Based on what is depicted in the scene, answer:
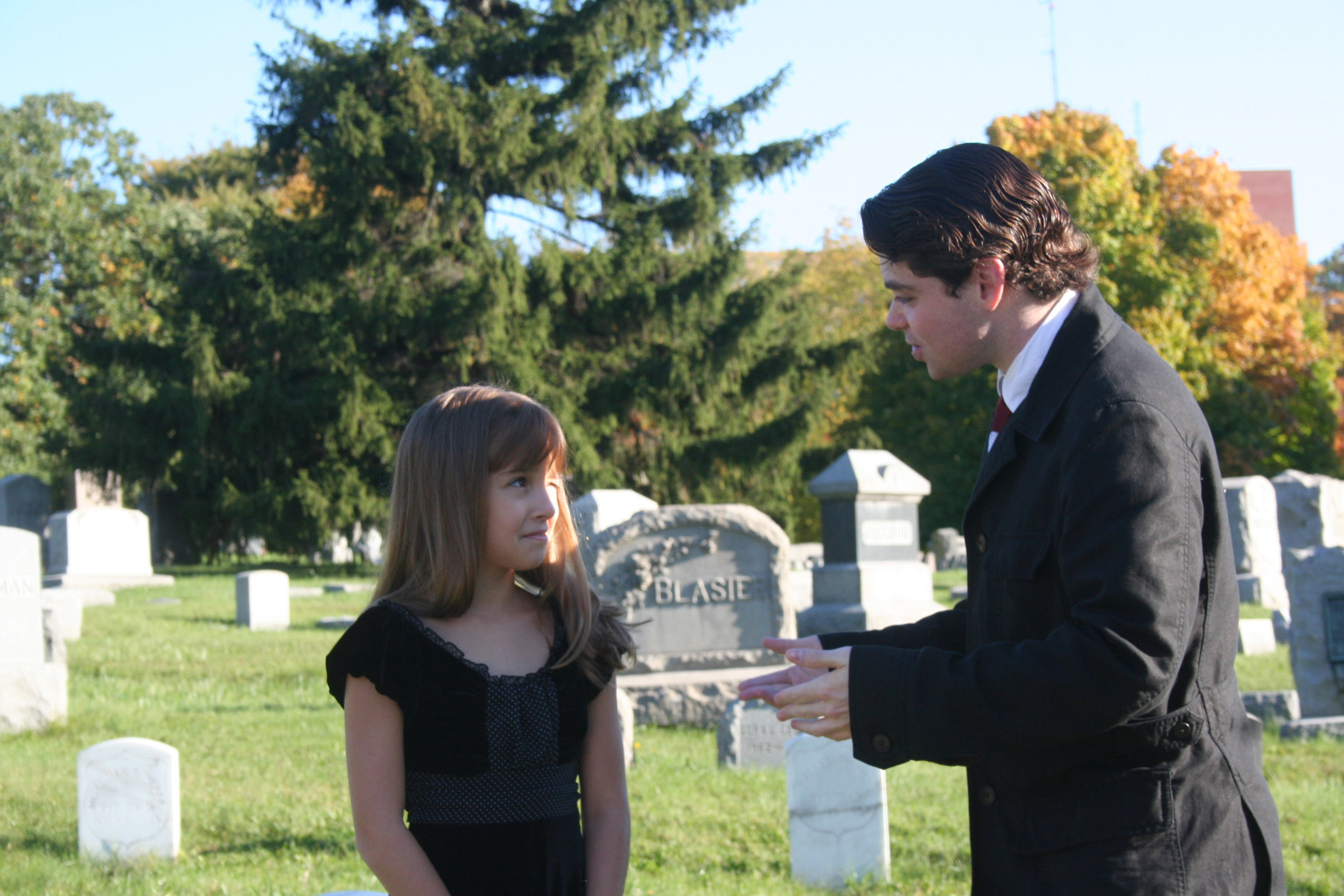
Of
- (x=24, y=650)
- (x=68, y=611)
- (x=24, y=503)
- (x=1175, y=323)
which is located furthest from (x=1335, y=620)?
(x=24, y=503)

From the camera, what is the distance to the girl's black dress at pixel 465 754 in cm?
225

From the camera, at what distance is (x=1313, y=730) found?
743 cm

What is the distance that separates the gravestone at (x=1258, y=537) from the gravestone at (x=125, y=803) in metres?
14.4

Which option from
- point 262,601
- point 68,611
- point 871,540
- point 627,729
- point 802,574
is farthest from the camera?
point 802,574

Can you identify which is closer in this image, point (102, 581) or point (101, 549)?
point (102, 581)

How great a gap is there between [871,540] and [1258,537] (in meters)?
6.92

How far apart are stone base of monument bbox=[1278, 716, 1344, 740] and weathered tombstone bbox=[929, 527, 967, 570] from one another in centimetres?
1779

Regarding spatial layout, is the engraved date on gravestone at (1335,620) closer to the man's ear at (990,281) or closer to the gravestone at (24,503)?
the man's ear at (990,281)

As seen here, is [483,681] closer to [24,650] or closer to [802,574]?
[24,650]

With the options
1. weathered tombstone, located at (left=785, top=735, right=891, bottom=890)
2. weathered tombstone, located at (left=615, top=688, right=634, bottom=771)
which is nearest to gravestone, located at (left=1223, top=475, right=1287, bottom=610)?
weathered tombstone, located at (left=615, top=688, right=634, bottom=771)

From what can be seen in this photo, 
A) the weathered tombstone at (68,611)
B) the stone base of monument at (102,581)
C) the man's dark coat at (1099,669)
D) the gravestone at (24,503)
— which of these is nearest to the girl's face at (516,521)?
the man's dark coat at (1099,669)

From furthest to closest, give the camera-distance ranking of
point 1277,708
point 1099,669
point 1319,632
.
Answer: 1. point 1277,708
2. point 1319,632
3. point 1099,669

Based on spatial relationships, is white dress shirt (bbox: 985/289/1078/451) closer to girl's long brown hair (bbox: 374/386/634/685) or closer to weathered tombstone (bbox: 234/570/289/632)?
girl's long brown hair (bbox: 374/386/634/685)

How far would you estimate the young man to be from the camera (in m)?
1.69
